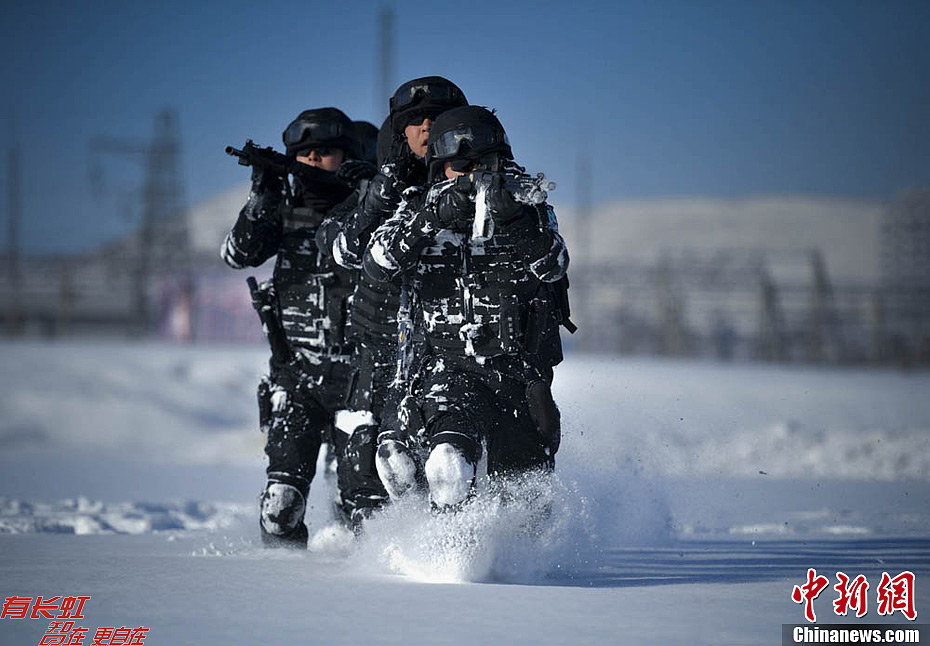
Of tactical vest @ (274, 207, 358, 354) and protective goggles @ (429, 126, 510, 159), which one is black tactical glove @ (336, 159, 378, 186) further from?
protective goggles @ (429, 126, 510, 159)

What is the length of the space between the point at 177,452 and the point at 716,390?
23.8 feet

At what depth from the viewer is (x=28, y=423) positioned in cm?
1365

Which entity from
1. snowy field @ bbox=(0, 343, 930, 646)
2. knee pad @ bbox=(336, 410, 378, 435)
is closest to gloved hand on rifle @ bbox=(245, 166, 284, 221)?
knee pad @ bbox=(336, 410, 378, 435)

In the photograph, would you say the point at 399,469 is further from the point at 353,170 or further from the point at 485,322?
the point at 353,170

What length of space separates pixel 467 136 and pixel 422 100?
62cm

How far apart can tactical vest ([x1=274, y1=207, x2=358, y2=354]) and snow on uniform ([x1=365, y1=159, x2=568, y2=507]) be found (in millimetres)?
960

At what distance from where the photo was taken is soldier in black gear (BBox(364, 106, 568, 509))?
4672mm

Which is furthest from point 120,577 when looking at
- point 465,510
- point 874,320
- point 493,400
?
point 874,320

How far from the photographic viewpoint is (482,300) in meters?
4.80

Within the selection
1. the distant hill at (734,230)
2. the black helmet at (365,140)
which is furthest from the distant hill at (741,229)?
the black helmet at (365,140)

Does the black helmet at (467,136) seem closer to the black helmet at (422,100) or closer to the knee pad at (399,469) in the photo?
the black helmet at (422,100)

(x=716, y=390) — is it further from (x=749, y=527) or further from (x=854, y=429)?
(x=749, y=527)

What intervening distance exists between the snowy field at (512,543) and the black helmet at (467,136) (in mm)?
1404

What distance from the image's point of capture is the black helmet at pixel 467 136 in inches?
186
